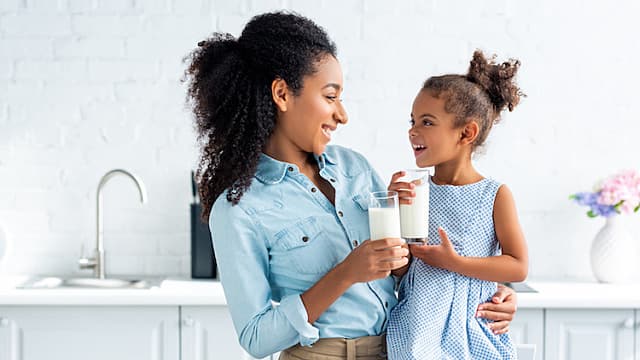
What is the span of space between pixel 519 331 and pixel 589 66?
1154mm

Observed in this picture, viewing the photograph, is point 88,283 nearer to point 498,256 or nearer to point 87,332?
point 87,332

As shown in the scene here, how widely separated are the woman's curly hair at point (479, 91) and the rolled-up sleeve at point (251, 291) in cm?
57

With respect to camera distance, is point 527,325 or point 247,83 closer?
point 247,83

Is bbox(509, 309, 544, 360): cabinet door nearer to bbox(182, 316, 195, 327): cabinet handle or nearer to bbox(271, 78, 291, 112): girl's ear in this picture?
bbox(182, 316, 195, 327): cabinet handle

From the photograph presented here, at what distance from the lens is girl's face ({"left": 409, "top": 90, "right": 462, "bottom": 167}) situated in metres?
1.96

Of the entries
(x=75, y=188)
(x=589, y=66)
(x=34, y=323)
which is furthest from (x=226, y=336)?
(x=589, y=66)

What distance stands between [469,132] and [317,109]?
0.46 metres

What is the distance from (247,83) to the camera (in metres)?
1.71

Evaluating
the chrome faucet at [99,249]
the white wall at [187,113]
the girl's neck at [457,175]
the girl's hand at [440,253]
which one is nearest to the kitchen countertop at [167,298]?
the chrome faucet at [99,249]

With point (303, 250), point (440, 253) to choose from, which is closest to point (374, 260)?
point (303, 250)

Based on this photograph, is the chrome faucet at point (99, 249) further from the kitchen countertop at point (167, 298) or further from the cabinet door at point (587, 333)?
the cabinet door at point (587, 333)

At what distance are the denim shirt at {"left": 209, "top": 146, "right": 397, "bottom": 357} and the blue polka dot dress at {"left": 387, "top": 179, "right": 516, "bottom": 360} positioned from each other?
72 millimetres

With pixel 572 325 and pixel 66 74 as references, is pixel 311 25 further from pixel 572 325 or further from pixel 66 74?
pixel 66 74

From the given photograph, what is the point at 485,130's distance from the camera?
6.65ft
